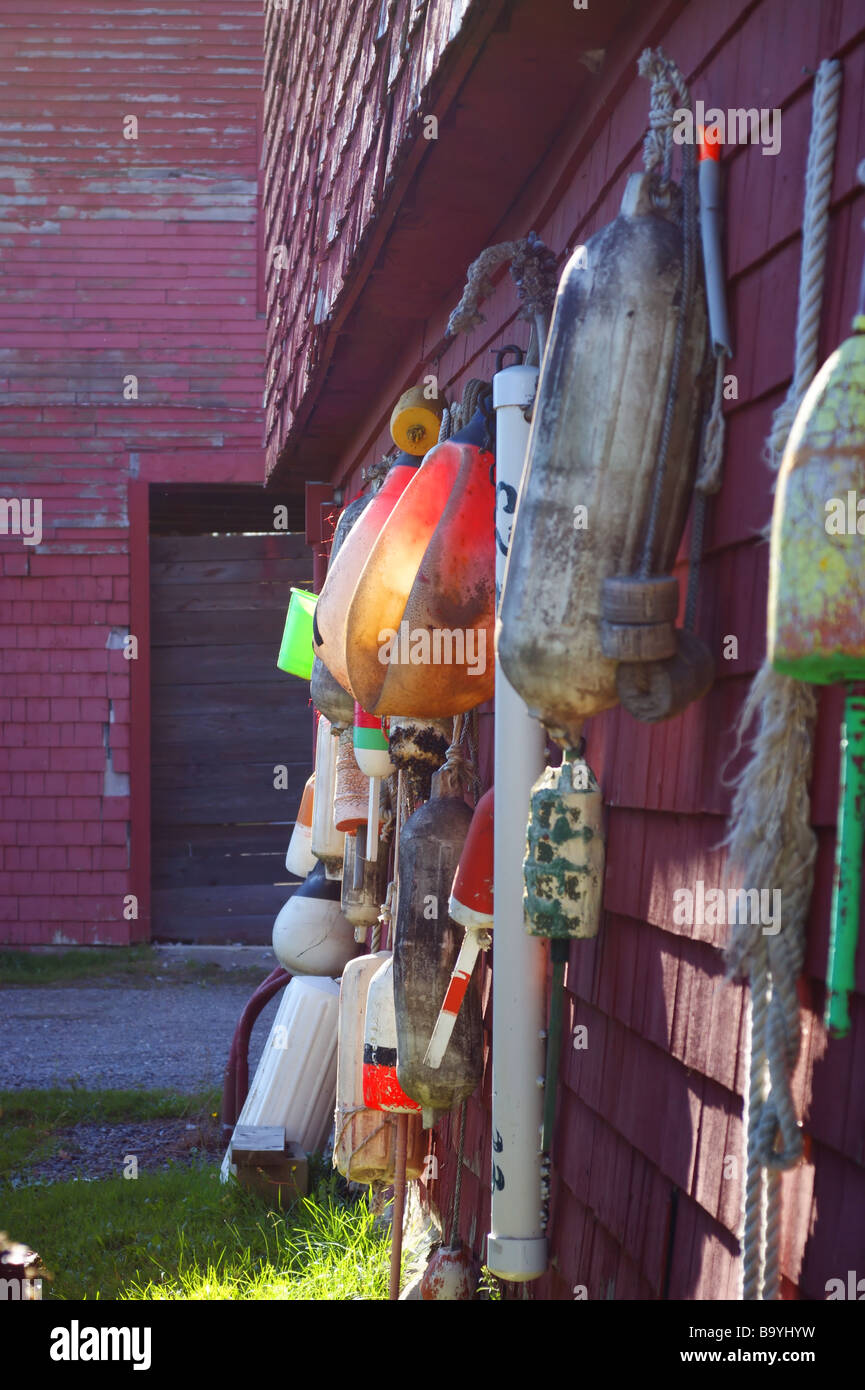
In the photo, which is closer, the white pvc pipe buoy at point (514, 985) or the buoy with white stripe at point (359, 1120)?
the white pvc pipe buoy at point (514, 985)

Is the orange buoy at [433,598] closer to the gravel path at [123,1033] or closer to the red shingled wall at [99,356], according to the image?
the gravel path at [123,1033]

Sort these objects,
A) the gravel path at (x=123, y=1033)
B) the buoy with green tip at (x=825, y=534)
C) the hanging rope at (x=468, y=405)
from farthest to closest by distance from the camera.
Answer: the gravel path at (x=123, y=1033) < the hanging rope at (x=468, y=405) < the buoy with green tip at (x=825, y=534)

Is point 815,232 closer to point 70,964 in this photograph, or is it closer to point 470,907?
point 470,907

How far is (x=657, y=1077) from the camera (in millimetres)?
2031

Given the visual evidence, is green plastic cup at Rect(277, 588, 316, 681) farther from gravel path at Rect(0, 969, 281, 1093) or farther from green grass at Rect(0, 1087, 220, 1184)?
gravel path at Rect(0, 969, 281, 1093)

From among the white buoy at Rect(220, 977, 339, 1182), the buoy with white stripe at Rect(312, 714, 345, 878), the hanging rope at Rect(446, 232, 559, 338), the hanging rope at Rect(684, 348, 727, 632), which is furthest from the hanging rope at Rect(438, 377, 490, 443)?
the white buoy at Rect(220, 977, 339, 1182)

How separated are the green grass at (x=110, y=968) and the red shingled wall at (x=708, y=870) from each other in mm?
6238

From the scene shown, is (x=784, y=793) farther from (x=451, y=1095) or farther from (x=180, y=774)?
(x=180, y=774)

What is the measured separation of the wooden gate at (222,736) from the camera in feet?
30.2

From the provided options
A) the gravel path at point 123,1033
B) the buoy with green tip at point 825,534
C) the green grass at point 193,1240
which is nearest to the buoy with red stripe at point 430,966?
the green grass at point 193,1240

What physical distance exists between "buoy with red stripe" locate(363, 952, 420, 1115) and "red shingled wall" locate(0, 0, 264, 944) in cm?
634

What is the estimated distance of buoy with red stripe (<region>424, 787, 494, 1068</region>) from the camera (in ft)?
8.00
